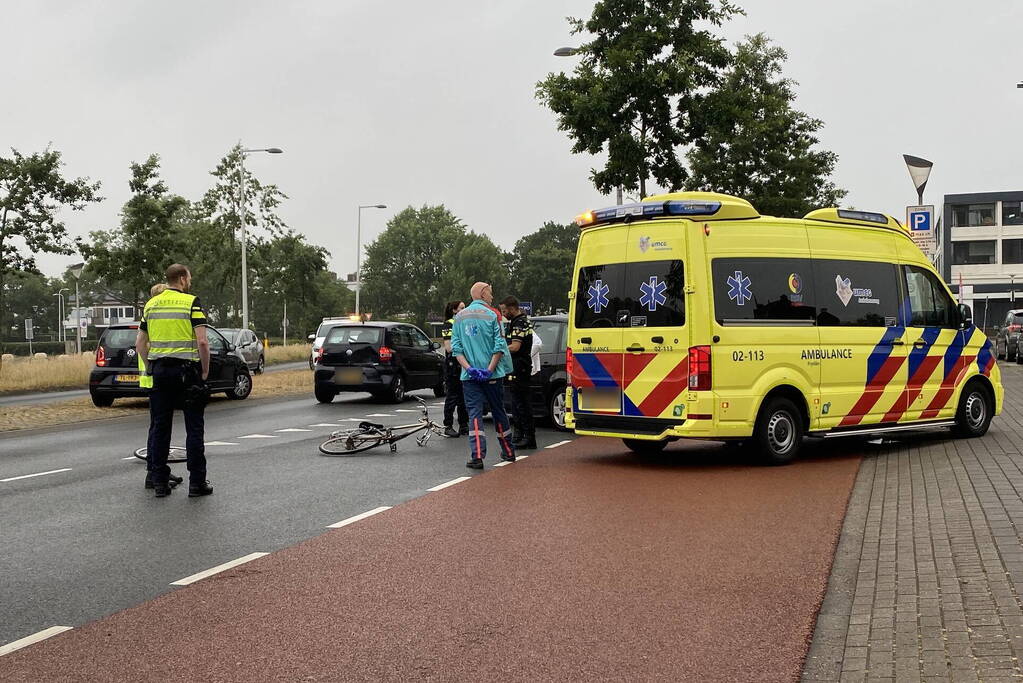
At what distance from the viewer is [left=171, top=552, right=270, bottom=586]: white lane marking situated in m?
5.87

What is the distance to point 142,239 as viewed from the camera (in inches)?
1164

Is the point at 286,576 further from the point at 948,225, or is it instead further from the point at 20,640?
the point at 948,225

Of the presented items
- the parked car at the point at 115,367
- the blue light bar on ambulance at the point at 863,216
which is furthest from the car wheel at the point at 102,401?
the blue light bar on ambulance at the point at 863,216

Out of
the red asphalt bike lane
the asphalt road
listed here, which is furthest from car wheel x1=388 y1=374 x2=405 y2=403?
the red asphalt bike lane

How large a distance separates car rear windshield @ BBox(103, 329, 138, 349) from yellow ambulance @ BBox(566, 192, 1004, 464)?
10.4 m

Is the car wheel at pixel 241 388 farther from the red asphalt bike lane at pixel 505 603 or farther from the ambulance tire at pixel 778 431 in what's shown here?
the red asphalt bike lane at pixel 505 603

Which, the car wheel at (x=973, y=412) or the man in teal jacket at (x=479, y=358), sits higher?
the man in teal jacket at (x=479, y=358)

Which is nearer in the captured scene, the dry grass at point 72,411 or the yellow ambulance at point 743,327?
the yellow ambulance at point 743,327

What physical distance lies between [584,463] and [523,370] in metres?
1.74

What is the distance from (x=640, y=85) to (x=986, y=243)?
73.3 meters

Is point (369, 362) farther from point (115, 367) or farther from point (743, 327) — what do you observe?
point (743, 327)

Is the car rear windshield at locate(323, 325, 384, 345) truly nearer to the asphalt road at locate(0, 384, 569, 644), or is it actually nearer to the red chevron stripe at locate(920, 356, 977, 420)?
the asphalt road at locate(0, 384, 569, 644)

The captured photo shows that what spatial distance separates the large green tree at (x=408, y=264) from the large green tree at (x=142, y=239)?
74.6m

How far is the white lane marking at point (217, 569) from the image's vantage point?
19.2 feet
